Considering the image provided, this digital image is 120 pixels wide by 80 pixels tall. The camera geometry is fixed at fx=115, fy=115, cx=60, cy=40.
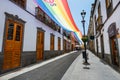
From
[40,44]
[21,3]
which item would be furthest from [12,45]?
[40,44]

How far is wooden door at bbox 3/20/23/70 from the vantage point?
671cm

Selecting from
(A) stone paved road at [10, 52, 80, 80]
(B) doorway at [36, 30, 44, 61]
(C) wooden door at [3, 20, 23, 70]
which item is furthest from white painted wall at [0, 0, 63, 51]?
(A) stone paved road at [10, 52, 80, 80]

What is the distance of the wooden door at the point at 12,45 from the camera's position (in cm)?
671

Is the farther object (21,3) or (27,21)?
(27,21)

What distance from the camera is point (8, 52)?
6871 mm

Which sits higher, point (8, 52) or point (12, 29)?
point (12, 29)

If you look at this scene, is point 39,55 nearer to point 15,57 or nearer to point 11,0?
point 15,57

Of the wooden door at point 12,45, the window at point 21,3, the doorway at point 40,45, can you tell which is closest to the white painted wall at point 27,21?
the window at point 21,3

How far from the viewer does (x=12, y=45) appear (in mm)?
7219

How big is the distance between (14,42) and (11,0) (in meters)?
2.62

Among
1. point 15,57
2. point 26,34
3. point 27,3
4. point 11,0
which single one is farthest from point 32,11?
point 15,57

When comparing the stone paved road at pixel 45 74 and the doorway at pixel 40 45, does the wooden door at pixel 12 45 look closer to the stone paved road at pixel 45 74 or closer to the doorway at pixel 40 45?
the stone paved road at pixel 45 74

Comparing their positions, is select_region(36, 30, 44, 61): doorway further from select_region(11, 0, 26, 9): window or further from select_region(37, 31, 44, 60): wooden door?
select_region(11, 0, 26, 9): window

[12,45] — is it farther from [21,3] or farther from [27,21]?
[21,3]
